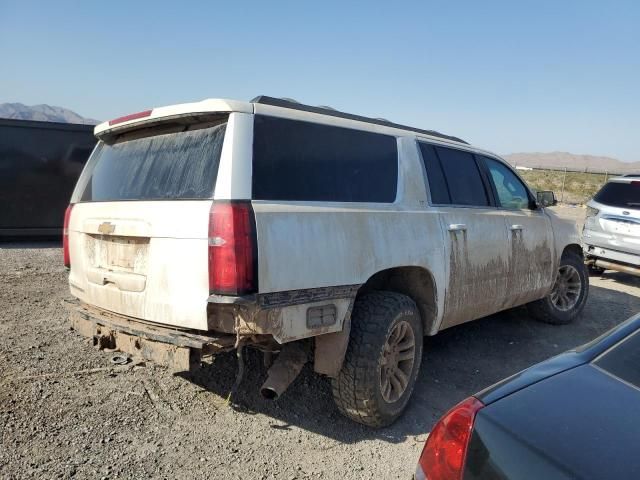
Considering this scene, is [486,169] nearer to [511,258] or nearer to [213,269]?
[511,258]

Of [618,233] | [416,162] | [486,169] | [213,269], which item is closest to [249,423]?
[213,269]

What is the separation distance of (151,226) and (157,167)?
1.61 feet

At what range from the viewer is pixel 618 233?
8.24m

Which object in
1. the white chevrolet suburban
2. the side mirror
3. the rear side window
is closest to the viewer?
the white chevrolet suburban

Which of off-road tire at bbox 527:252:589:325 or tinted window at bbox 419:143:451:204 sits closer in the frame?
tinted window at bbox 419:143:451:204

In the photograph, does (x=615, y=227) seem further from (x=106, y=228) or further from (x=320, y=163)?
(x=106, y=228)

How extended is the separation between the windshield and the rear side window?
2.17m

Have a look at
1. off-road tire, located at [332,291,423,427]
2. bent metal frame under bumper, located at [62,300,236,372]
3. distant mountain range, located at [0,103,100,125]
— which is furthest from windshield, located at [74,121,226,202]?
distant mountain range, located at [0,103,100,125]

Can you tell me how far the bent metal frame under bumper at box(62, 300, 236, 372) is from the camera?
2.76 metres

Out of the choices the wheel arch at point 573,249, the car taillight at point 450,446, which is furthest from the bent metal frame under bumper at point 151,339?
the wheel arch at point 573,249

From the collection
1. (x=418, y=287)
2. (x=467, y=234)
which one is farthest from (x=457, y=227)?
(x=418, y=287)

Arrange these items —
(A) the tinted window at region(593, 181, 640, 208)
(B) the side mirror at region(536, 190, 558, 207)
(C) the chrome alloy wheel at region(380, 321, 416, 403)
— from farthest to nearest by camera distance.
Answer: (A) the tinted window at region(593, 181, 640, 208) < (B) the side mirror at region(536, 190, 558, 207) < (C) the chrome alloy wheel at region(380, 321, 416, 403)

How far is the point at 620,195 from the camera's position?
27.8 feet

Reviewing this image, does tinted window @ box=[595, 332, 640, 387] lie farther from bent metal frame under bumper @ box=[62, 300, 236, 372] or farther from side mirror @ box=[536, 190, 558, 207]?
side mirror @ box=[536, 190, 558, 207]
